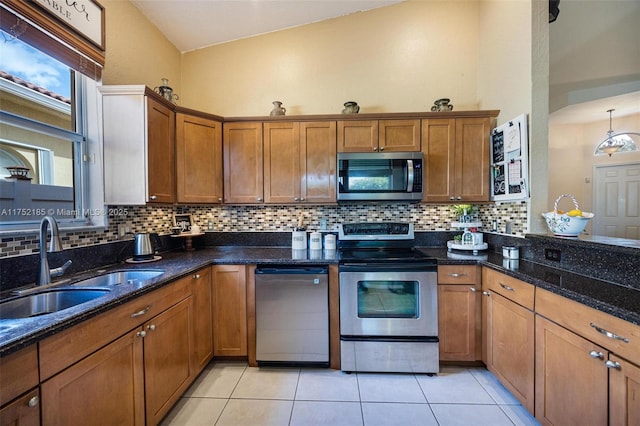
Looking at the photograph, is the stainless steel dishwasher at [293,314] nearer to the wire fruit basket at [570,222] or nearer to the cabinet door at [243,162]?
the cabinet door at [243,162]

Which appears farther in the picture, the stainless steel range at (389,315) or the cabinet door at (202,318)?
the stainless steel range at (389,315)

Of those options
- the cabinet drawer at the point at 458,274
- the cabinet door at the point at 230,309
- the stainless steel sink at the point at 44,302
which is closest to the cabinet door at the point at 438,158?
the cabinet drawer at the point at 458,274

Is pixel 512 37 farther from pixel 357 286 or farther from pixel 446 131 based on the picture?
pixel 357 286

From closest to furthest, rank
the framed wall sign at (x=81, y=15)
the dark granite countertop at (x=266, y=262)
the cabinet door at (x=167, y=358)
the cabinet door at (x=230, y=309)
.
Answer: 1. the dark granite countertop at (x=266, y=262)
2. the cabinet door at (x=167, y=358)
3. the framed wall sign at (x=81, y=15)
4. the cabinet door at (x=230, y=309)

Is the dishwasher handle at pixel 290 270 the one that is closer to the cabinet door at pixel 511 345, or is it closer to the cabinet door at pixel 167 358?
the cabinet door at pixel 167 358

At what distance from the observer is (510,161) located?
216cm

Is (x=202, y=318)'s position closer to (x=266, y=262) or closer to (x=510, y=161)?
(x=266, y=262)

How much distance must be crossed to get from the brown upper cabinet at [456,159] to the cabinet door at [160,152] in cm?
233

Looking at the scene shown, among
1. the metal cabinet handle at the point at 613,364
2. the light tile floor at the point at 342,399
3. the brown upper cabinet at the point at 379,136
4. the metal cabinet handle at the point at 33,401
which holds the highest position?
the brown upper cabinet at the point at 379,136

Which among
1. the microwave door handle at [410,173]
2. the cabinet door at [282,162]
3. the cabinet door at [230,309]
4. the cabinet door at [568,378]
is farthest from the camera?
the cabinet door at [282,162]

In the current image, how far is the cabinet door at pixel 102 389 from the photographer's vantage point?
3.06 feet

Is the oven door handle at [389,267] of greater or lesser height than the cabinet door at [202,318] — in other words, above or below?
above

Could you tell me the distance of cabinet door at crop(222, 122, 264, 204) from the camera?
101 inches

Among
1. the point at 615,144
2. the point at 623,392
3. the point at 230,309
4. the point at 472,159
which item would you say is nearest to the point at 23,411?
the point at 230,309
